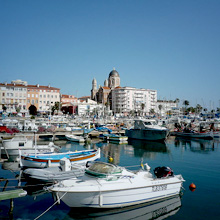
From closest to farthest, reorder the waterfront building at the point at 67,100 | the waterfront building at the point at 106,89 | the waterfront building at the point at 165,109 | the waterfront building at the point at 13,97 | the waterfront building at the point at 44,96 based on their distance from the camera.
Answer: the waterfront building at the point at 13,97 < the waterfront building at the point at 44,96 < the waterfront building at the point at 165,109 < the waterfront building at the point at 67,100 < the waterfront building at the point at 106,89

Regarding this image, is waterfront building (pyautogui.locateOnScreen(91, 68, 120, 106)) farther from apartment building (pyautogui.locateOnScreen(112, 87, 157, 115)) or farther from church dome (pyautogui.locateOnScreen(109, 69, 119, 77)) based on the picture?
apartment building (pyautogui.locateOnScreen(112, 87, 157, 115))

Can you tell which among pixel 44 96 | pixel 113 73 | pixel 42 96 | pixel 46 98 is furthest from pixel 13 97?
pixel 113 73

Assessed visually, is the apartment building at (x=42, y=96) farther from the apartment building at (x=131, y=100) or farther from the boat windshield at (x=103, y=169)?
the boat windshield at (x=103, y=169)

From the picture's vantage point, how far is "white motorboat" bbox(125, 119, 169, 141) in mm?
49750

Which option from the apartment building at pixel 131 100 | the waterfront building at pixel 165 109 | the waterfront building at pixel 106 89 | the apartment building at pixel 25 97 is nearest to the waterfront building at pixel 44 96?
the apartment building at pixel 25 97

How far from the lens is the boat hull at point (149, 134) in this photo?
163ft

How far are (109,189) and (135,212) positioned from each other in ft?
8.40

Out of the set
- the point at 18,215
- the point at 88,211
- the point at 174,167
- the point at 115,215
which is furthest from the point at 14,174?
the point at 174,167

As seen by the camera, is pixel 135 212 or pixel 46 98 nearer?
pixel 135 212

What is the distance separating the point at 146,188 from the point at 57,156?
11977 mm

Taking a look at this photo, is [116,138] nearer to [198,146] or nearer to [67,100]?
[198,146]

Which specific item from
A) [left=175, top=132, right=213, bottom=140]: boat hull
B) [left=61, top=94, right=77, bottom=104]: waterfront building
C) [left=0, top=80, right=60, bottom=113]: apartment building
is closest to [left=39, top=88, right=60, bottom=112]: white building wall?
[left=0, top=80, right=60, bottom=113]: apartment building

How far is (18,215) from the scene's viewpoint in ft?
43.1

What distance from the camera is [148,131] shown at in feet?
171
